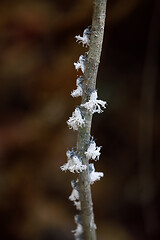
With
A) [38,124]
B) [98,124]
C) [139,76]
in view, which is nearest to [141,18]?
[139,76]

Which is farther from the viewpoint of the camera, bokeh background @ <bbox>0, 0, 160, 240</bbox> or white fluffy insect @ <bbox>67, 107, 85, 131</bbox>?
bokeh background @ <bbox>0, 0, 160, 240</bbox>

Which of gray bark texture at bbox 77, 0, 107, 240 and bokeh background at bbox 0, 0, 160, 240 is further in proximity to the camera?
bokeh background at bbox 0, 0, 160, 240

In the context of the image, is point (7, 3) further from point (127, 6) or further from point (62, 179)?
point (62, 179)

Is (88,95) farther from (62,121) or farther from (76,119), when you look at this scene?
(62,121)

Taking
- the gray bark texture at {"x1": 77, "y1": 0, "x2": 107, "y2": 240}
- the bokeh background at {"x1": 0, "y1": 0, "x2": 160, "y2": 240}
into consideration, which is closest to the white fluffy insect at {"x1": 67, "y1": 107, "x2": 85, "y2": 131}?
the gray bark texture at {"x1": 77, "y1": 0, "x2": 107, "y2": 240}

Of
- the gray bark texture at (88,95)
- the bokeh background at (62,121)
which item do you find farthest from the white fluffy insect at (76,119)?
the bokeh background at (62,121)

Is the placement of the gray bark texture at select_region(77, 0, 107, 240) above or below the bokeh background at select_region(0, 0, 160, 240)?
below

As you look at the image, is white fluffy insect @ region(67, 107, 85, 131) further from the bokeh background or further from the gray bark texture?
the bokeh background

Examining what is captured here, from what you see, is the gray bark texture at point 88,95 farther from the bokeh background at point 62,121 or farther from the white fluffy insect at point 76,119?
the bokeh background at point 62,121
